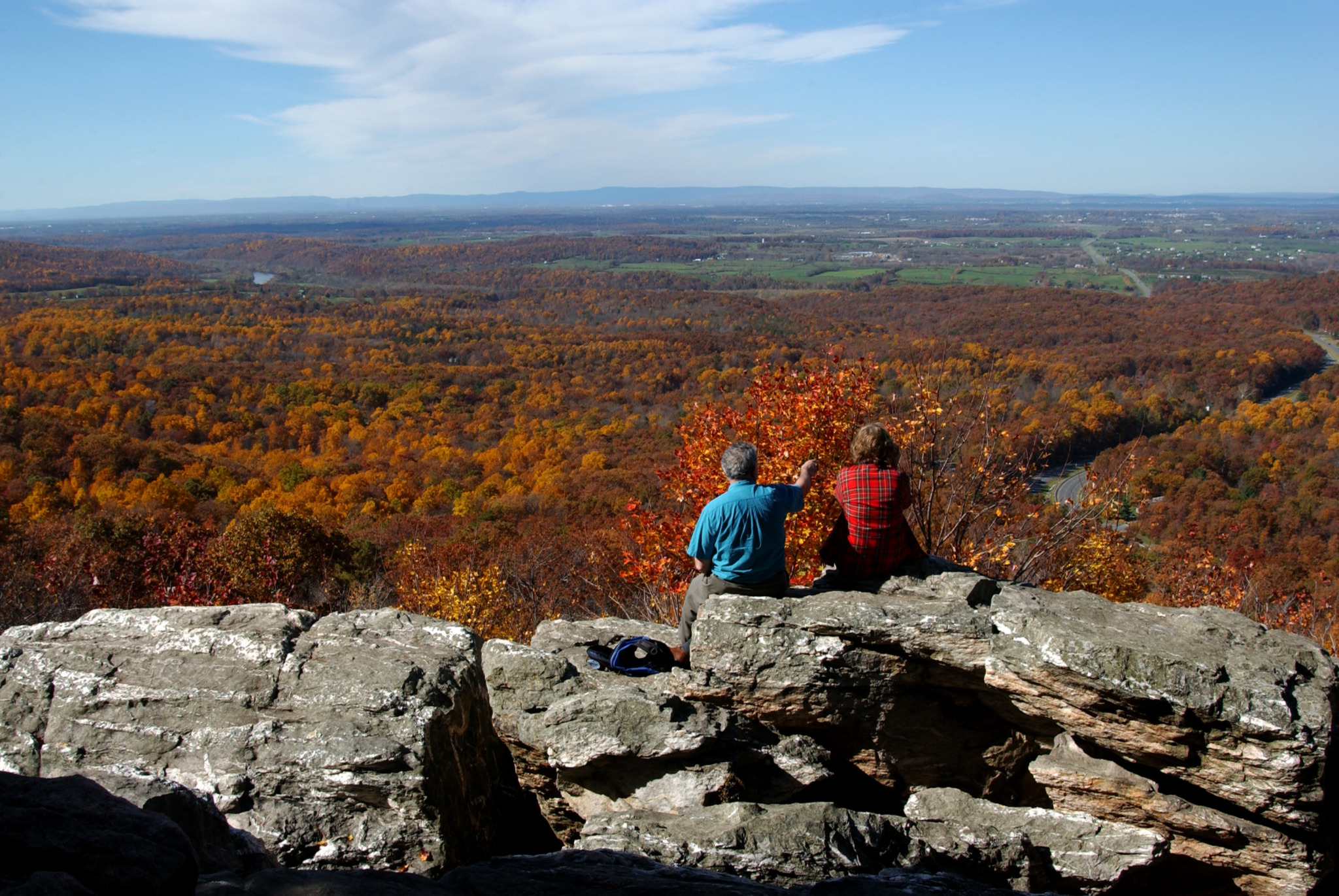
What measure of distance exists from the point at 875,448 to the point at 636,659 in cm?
322

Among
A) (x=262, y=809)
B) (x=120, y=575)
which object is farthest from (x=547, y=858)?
(x=120, y=575)

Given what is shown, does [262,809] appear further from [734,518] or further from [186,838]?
[734,518]

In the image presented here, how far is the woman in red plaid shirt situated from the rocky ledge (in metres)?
0.37

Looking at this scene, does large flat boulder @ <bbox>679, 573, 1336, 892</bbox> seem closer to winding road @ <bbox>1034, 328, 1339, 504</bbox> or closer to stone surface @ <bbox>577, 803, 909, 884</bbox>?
stone surface @ <bbox>577, 803, 909, 884</bbox>

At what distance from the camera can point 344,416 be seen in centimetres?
7894

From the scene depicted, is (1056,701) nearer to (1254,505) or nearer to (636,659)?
(636,659)

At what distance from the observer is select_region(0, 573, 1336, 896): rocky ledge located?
616cm

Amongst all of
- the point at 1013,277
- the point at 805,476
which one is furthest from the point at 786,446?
the point at 1013,277

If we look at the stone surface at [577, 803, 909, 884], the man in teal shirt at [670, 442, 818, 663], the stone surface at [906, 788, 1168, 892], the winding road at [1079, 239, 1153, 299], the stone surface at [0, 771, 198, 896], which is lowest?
the stone surface at [906, 788, 1168, 892]

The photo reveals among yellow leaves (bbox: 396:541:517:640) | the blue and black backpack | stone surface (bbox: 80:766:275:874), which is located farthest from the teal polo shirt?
yellow leaves (bbox: 396:541:517:640)

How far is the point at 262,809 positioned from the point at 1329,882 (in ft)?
29.1

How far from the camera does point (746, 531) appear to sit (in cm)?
721

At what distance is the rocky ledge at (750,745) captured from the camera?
20.2ft

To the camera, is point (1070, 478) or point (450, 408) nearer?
point (1070, 478)
